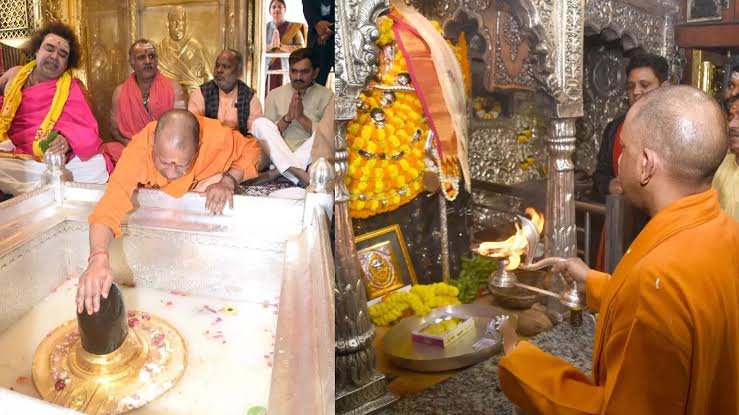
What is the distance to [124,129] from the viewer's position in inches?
67.2

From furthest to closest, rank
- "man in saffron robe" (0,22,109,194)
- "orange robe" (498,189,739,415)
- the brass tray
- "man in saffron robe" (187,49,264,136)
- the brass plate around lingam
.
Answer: the brass tray → "man in saffron robe" (187,49,264,136) → "man in saffron robe" (0,22,109,194) → the brass plate around lingam → "orange robe" (498,189,739,415)

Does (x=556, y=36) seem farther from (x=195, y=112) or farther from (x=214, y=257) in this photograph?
(x=214, y=257)

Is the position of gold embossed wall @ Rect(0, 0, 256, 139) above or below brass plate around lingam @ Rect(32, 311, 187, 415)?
above

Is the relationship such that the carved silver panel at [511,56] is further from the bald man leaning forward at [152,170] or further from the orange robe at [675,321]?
the bald man leaning forward at [152,170]

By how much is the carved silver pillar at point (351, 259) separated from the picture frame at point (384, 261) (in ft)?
0.10

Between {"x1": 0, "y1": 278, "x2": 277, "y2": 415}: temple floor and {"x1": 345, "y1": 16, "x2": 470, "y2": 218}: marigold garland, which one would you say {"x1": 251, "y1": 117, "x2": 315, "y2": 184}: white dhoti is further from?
{"x1": 0, "y1": 278, "x2": 277, "y2": 415}: temple floor

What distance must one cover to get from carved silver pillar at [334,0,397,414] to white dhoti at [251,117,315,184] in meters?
0.10

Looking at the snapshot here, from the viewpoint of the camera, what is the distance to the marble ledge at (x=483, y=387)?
1.90 m

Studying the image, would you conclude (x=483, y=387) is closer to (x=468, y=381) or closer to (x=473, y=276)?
(x=468, y=381)

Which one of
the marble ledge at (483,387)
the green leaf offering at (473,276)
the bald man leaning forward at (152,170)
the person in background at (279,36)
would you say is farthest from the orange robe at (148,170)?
the marble ledge at (483,387)

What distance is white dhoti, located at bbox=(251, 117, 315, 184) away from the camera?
1.88 metres

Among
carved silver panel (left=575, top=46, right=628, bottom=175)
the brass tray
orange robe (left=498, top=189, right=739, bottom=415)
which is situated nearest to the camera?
orange robe (left=498, top=189, right=739, bottom=415)

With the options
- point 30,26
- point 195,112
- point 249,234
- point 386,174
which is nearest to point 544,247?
point 386,174

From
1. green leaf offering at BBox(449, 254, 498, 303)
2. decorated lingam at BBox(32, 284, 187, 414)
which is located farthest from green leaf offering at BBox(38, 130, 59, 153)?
green leaf offering at BBox(449, 254, 498, 303)
